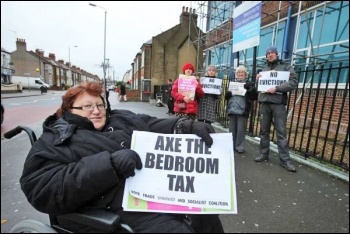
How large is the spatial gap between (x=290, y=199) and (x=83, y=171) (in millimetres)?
2498

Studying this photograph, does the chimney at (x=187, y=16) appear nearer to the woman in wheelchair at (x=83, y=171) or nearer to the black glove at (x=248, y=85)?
the black glove at (x=248, y=85)

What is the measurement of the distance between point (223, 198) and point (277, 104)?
9.10ft

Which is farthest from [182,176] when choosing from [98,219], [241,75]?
[241,75]

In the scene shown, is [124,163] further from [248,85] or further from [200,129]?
[248,85]

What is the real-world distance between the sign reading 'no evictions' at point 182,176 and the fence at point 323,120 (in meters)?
3.01

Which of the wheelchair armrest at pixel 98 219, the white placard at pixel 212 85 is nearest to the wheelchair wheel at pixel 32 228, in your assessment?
the wheelchair armrest at pixel 98 219

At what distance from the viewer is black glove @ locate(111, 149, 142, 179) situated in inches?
53.9

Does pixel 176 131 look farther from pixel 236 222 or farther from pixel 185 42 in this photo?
pixel 185 42

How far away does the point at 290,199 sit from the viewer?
2.86m

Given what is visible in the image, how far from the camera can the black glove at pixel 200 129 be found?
5.18ft

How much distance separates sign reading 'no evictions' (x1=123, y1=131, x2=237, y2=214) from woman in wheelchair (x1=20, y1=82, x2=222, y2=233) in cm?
6

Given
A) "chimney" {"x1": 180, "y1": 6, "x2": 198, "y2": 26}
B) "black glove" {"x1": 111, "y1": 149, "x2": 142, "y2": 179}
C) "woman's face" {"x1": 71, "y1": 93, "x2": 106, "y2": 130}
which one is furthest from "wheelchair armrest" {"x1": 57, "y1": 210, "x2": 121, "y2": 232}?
"chimney" {"x1": 180, "y1": 6, "x2": 198, "y2": 26}

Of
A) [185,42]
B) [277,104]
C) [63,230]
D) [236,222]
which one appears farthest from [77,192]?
[185,42]

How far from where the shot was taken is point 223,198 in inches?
57.8
